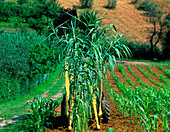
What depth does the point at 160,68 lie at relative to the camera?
1594 centimetres

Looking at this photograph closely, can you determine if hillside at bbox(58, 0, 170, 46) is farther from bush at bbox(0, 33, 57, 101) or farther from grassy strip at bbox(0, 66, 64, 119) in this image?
bush at bbox(0, 33, 57, 101)

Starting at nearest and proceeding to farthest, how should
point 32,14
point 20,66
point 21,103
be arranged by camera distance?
point 21,103 < point 20,66 < point 32,14

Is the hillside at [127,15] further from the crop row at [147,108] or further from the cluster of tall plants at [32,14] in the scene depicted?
the crop row at [147,108]

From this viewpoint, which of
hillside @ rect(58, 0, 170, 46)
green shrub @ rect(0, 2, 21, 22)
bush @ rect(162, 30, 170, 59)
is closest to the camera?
bush @ rect(162, 30, 170, 59)

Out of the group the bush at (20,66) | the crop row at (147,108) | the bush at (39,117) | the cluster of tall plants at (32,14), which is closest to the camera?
the crop row at (147,108)

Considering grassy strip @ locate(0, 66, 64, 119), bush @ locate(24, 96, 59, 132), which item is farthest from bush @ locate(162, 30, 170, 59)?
bush @ locate(24, 96, 59, 132)

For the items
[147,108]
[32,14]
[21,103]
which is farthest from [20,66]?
[32,14]

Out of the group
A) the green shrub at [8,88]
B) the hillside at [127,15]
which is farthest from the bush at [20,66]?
the hillside at [127,15]

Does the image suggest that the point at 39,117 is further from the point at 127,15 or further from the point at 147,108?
the point at 127,15

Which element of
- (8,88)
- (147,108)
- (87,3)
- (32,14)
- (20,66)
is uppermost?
(87,3)

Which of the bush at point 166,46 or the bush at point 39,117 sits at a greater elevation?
the bush at point 166,46

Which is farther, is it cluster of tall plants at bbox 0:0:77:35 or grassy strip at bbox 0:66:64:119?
cluster of tall plants at bbox 0:0:77:35

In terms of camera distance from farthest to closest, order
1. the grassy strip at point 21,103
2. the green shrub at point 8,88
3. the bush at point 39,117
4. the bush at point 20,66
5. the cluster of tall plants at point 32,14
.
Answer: the cluster of tall plants at point 32,14 → the bush at point 20,66 → the green shrub at point 8,88 → the grassy strip at point 21,103 → the bush at point 39,117

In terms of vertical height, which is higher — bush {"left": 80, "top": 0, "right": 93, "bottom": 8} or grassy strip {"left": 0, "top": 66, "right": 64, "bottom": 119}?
bush {"left": 80, "top": 0, "right": 93, "bottom": 8}
